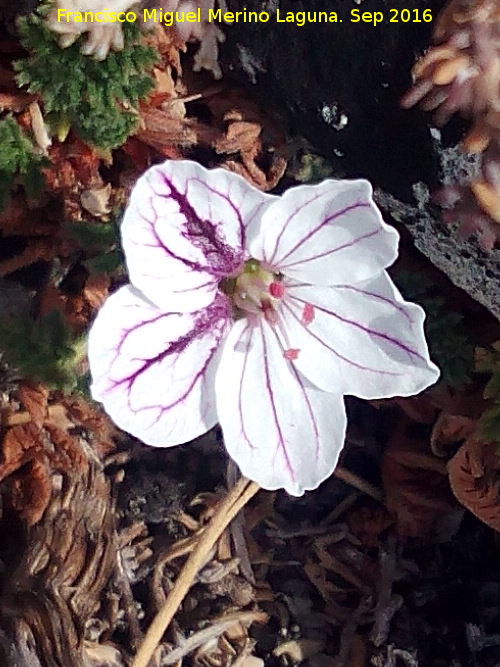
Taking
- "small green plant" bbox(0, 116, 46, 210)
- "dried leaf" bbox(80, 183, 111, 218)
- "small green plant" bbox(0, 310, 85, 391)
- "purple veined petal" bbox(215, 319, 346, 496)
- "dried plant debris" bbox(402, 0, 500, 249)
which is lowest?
"small green plant" bbox(0, 310, 85, 391)

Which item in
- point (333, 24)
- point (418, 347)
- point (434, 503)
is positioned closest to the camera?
point (418, 347)

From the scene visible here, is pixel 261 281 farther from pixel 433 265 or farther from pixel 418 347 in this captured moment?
pixel 433 265

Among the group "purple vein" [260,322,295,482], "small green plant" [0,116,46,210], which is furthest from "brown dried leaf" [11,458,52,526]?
"purple vein" [260,322,295,482]

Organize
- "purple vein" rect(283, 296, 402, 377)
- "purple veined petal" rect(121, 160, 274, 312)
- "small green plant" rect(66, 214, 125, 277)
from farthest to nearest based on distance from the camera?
"small green plant" rect(66, 214, 125, 277), "purple vein" rect(283, 296, 402, 377), "purple veined petal" rect(121, 160, 274, 312)

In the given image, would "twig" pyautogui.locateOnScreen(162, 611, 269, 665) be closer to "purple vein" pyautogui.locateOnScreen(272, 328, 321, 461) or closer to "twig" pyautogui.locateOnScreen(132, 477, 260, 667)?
"twig" pyautogui.locateOnScreen(132, 477, 260, 667)

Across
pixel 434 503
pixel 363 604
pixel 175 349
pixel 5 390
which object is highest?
pixel 175 349

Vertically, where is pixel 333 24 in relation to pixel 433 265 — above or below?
above

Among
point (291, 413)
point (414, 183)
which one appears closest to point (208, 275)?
point (291, 413)
